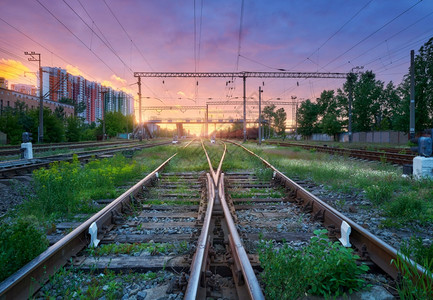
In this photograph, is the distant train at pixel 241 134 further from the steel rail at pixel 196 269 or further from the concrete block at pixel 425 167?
Answer: the steel rail at pixel 196 269

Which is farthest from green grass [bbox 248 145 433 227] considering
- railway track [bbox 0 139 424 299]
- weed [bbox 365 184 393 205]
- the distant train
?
the distant train

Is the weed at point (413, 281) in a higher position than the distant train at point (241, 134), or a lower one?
lower

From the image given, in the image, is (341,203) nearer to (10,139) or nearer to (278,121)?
(10,139)

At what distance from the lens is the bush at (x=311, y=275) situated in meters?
2.29

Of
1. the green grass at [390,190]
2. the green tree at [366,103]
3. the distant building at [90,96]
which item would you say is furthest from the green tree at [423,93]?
the distant building at [90,96]

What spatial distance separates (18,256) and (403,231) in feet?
15.6

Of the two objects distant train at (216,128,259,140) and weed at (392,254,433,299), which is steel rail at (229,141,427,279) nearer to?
weed at (392,254,433,299)

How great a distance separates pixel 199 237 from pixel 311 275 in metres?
1.30

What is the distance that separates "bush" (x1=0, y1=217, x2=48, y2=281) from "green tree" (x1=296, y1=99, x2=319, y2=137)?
261 ft

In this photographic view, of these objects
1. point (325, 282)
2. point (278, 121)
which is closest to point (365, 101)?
point (278, 121)

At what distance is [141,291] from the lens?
96.7 inches

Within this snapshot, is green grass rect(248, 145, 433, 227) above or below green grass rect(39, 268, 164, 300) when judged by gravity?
above

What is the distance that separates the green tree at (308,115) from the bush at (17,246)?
79.6m

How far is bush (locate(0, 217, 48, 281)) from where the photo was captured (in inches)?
98.8
